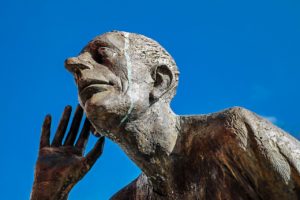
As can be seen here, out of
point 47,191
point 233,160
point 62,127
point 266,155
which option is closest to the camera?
point 266,155

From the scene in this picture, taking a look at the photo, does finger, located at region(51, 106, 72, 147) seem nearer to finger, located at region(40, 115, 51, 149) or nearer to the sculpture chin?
finger, located at region(40, 115, 51, 149)

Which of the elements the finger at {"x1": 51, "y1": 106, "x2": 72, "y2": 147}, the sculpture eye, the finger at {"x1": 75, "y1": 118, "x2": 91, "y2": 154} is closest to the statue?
the sculpture eye

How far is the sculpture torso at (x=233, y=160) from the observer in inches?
125

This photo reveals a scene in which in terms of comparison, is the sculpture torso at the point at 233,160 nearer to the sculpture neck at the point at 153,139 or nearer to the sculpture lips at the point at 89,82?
the sculpture neck at the point at 153,139

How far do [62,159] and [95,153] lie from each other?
294 mm

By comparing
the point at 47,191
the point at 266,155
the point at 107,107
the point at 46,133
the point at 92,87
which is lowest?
the point at 266,155

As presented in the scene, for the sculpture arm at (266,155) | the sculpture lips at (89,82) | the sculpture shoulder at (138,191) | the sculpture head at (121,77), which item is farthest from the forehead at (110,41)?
the sculpture shoulder at (138,191)

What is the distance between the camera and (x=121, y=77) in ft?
12.1

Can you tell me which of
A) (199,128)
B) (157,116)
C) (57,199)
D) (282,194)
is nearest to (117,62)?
(157,116)

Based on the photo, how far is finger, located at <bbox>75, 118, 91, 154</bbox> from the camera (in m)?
4.28

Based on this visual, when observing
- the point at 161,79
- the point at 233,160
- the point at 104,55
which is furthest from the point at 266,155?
the point at 104,55

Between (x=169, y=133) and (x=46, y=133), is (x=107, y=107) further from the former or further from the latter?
(x=46, y=133)

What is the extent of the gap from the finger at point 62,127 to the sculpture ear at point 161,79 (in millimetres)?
906

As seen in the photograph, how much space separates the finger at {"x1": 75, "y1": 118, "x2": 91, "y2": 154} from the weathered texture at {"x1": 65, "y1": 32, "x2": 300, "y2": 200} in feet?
1.89
